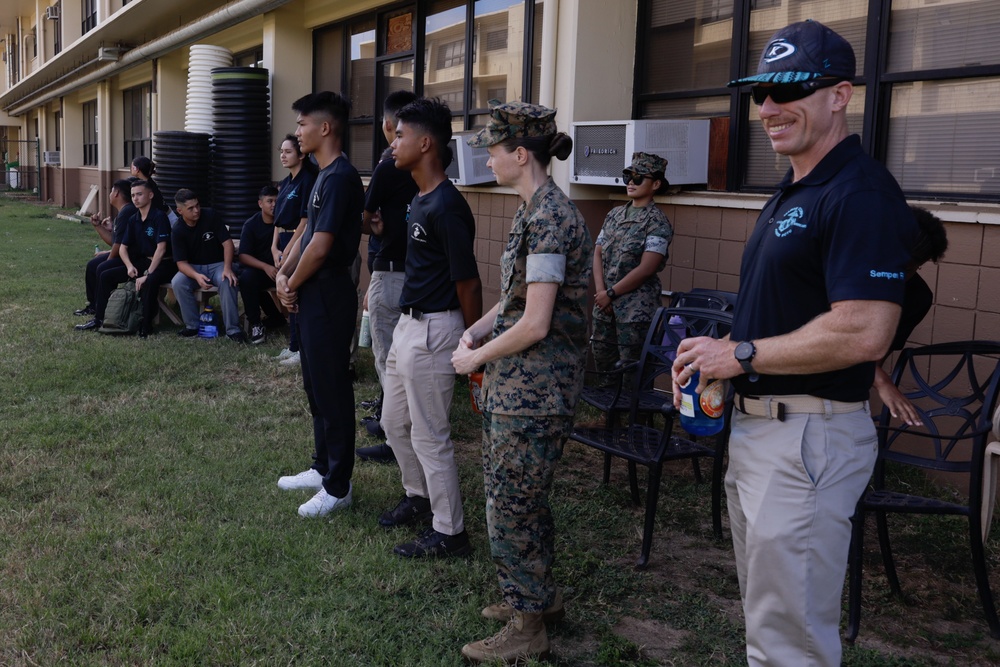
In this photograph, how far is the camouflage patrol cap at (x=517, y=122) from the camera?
301 centimetres

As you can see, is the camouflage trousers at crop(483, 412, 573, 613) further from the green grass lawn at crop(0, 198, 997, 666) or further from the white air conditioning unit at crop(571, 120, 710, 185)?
the white air conditioning unit at crop(571, 120, 710, 185)

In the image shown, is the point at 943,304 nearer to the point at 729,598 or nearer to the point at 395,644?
the point at 729,598

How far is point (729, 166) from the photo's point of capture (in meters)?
6.19

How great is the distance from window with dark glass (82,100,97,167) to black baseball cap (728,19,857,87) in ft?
89.9

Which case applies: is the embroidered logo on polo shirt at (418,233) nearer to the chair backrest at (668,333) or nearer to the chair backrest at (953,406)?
the chair backrest at (668,333)

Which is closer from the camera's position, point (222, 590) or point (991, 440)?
point (222, 590)

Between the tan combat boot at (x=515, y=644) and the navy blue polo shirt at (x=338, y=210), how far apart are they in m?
1.98

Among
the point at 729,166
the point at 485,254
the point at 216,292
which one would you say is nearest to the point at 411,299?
the point at 729,166

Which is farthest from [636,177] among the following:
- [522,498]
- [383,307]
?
[522,498]

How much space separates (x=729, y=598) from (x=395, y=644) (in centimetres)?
143

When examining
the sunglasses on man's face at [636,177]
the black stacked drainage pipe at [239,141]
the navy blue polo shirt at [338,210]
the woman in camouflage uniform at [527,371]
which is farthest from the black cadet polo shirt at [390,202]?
the black stacked drainage pipe at [239,141]

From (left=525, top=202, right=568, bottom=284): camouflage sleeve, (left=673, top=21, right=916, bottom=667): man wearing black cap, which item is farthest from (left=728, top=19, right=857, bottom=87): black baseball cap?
(left=525, top=202, right=568, bottom=284): camouflage sleeve

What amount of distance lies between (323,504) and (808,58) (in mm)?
3198

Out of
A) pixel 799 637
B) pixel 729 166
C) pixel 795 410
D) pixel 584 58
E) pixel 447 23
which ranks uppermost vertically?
pixel 447 23
